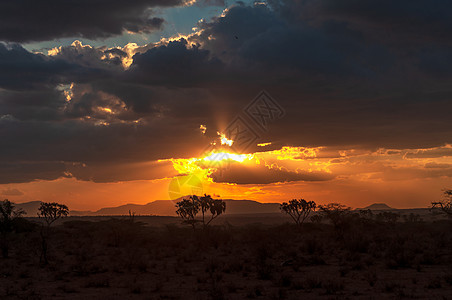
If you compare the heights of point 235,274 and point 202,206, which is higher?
point 202,206

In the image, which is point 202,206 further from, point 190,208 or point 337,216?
point 337,216

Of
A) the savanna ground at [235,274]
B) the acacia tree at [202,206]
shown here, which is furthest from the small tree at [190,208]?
the savanna ground at [235,274]

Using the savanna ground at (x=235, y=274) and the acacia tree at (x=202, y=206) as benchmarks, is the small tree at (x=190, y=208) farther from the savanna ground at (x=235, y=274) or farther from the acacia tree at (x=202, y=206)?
the savanna ground at (x=235, y=274)

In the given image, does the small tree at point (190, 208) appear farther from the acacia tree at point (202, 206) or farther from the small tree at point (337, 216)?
the small tree at point (337, 216)

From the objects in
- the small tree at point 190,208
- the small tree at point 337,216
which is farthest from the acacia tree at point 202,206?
the small tree at point 337,216

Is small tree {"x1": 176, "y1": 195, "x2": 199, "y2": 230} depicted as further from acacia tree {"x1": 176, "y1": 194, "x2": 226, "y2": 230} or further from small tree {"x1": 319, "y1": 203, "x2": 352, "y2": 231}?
small tree {"x1": 319, "y1": 203, "x2": 352, "y2": 231}

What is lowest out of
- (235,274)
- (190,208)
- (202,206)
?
(235,274)

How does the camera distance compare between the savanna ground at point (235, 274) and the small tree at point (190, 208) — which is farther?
the small tree at point (190, 208)

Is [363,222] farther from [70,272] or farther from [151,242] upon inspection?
[70,272]

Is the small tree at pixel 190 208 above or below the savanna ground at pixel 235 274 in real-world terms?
above

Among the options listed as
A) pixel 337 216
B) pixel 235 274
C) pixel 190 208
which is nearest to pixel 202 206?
pixel 190 208

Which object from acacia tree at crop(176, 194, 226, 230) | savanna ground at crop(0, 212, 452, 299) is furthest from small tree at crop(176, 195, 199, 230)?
savanna ground at crop(0, 212, 452, 299)

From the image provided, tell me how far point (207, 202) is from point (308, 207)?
26.7 meters

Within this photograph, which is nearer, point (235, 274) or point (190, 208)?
point (235, 274)
